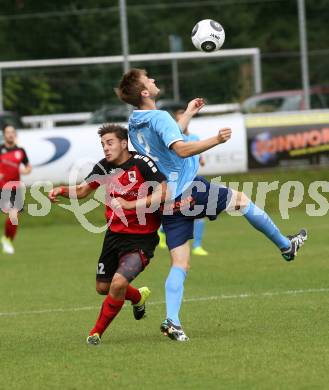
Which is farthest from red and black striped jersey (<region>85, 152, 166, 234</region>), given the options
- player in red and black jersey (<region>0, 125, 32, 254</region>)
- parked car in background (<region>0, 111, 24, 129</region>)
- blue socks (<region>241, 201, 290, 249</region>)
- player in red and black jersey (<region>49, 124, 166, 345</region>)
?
parked car in background (<region>0, 111, 24, 129</region>)

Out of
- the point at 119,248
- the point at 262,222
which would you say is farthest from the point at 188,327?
the point at 119,248

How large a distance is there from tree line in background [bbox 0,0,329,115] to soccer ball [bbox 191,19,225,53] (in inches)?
671

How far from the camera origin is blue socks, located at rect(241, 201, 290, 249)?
8594 millimetres

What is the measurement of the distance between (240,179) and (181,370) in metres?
15.8

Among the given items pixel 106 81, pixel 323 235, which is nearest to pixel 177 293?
pixel 323 235

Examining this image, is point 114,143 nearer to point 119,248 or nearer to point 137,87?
point 137,87

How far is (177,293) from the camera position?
8.08 m

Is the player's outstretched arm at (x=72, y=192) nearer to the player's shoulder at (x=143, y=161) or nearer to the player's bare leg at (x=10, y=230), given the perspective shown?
the player's shoulder at (x=143, y=161)

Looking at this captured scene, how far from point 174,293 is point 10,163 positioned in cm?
1023

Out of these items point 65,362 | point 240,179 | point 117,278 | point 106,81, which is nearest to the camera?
point 65,362

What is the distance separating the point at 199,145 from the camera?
774 cm

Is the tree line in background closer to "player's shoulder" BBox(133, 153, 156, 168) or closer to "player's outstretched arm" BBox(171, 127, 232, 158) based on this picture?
"player's shoulder" BBox(133, 153, 156, 168)

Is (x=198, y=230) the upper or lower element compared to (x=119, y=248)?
lower

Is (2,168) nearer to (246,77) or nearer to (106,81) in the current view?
(106,81)
